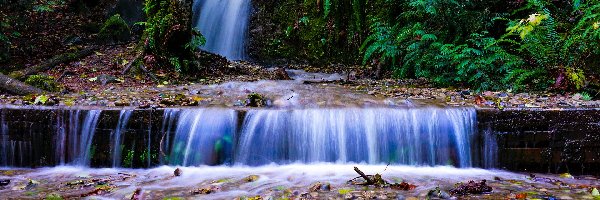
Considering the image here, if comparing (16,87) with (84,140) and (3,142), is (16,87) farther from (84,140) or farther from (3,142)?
(84,140)

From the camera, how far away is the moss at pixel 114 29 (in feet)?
37.1

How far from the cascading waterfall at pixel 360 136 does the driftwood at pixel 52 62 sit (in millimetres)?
5245

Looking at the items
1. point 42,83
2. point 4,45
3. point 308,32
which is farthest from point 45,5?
point 308,32

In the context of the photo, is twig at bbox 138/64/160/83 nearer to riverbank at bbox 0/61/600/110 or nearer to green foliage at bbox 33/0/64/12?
riverbank at bbox 0/61/600/110

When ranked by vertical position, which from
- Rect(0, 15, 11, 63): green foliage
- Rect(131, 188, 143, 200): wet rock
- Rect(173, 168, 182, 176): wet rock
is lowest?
Rect(131, 188, 143, 200): wet rock

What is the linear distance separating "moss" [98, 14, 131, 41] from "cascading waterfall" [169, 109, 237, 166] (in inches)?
286

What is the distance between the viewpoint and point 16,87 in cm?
689

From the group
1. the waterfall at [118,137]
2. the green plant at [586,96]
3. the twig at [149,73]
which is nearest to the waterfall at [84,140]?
the waterfall at [118,137]

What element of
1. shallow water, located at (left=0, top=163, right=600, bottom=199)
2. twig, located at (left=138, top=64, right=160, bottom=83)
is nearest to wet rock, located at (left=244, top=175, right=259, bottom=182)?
shallow water, located at (left=0, top=163, right=600, bottom=199)

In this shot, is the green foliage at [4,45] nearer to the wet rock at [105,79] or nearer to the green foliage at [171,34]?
the wet rock at [105,79]

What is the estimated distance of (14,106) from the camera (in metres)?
5.34

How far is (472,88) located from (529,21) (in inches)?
85.4

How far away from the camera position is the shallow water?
12.7 feet

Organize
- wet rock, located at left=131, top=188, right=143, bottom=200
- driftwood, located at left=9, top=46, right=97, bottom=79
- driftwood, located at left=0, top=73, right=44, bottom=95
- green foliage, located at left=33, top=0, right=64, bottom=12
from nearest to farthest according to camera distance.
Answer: wet rock, located at left=131, top=188, right=143, bottom=200 → driftwood, located at left=0, top=73, right=44, bottom=95 → driftwood, located at left=9, top=46, right=97, bottom=79 → green foliage, located at left=33, top=0, right=64, bottom=12
